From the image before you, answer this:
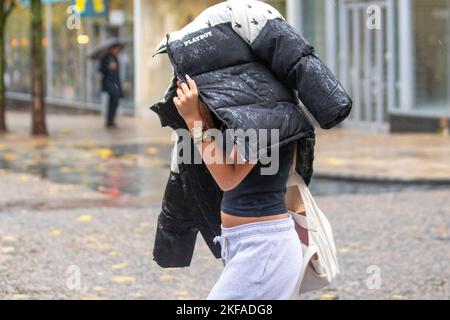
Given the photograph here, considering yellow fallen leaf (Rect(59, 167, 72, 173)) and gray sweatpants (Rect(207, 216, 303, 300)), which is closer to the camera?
gray sweatpants (Rect(207, 216, 303, 300))

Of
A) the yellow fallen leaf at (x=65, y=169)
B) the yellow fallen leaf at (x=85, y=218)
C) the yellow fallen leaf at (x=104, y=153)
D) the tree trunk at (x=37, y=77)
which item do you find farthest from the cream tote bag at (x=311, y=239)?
the tree trunk at (x=37, y=77)

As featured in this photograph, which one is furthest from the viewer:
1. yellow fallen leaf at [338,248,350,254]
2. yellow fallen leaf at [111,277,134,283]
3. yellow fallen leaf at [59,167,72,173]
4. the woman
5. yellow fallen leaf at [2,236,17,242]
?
yellow fallen leaf at [59,167,72,173]

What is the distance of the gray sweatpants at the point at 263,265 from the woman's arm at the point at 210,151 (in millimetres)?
185

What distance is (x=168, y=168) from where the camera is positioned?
15.6 metres

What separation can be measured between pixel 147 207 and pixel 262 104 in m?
7.75

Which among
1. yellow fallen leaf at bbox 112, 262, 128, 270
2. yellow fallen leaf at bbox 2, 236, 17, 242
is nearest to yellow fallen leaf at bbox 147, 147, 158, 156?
yellow fallen leaf at bbox 2, 236, 17, 242

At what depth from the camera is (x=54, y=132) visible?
2303 centimetres

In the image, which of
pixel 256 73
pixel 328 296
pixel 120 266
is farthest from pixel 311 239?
pixel 120 266

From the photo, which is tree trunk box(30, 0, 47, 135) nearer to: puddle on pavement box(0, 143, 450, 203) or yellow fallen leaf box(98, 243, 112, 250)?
puddle on pavement box(0, 143, 450, 203)

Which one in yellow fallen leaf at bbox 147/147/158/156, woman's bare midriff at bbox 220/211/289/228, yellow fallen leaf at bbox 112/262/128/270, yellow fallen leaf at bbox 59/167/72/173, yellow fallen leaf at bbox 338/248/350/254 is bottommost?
yellow fallen leaf at bbox 147/147/158/156

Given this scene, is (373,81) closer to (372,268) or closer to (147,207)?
(147,207)

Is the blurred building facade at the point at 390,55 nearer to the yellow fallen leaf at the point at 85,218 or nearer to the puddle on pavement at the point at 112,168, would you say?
the puddle on pavement at the point at 112,168

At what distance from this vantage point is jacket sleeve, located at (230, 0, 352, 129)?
356 centimetres

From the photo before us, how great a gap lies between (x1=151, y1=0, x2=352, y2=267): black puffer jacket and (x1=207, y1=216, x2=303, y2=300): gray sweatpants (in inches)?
12.4
